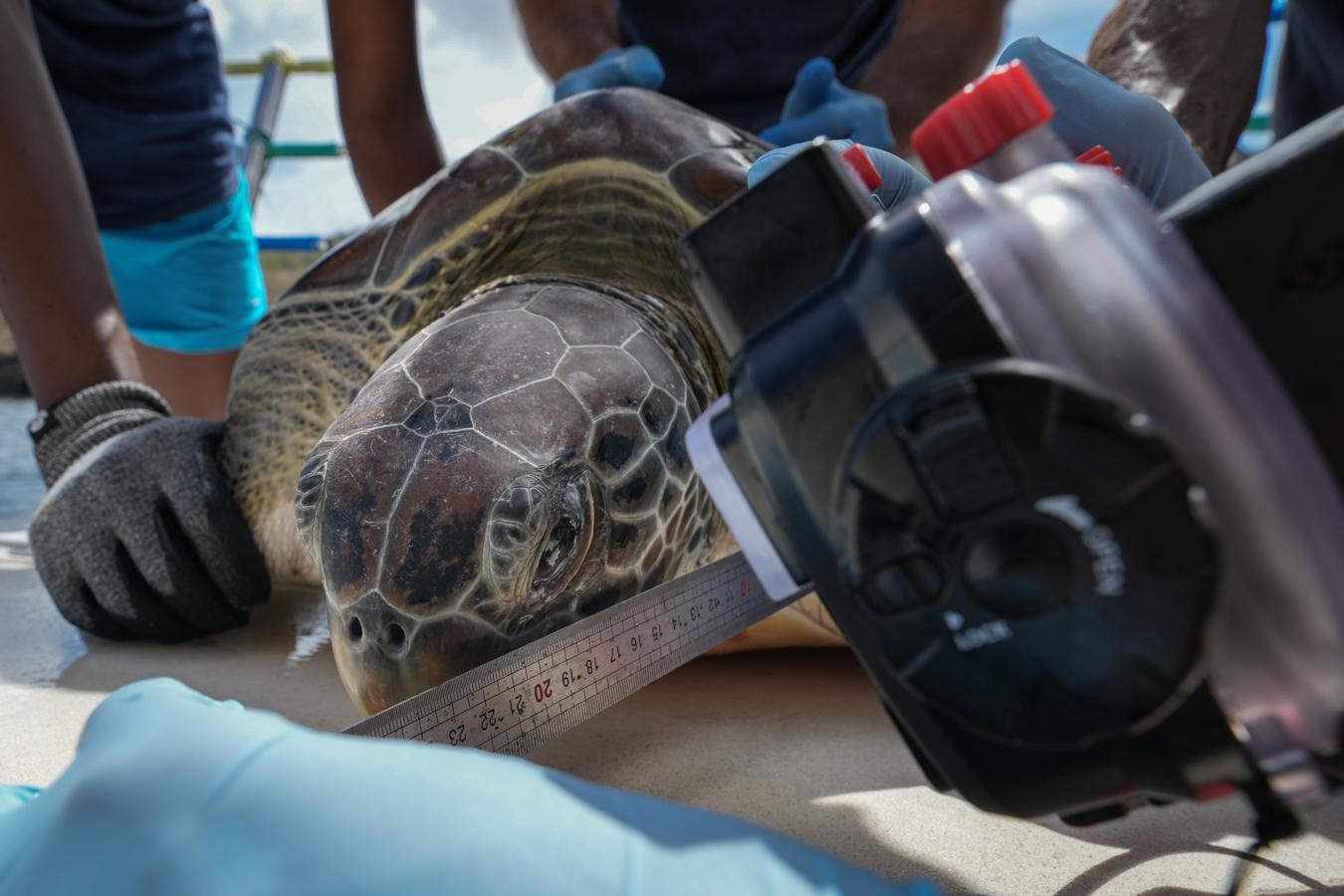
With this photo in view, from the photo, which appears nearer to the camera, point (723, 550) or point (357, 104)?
point (723, 550)

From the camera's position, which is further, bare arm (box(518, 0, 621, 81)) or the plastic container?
bare arm (box(518, 0, 621, 81))

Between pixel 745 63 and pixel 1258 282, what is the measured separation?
2097mm

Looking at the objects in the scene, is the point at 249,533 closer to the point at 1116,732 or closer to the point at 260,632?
the point at 260,632

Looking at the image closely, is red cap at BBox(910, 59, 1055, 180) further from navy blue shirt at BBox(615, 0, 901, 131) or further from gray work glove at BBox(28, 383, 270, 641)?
navy blue shirt at BBox(615, 0, 901, 131)

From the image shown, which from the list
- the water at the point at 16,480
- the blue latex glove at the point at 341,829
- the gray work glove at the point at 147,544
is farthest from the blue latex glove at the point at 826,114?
the water at the point at 16,480

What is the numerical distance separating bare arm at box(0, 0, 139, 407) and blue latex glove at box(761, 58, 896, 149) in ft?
4.26

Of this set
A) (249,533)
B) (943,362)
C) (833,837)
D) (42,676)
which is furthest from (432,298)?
(943,362)

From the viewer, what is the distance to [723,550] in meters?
1.12

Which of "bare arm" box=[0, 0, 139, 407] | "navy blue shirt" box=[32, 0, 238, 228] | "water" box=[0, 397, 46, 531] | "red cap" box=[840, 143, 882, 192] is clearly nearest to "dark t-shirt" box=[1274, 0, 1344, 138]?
"red cap" box=[840, 143, 882, 192]

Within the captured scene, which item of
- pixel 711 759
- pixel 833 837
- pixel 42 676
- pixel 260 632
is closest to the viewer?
pixel 833 837

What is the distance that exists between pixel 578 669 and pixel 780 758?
7.8 inches

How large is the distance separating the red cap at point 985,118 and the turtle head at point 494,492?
479mm

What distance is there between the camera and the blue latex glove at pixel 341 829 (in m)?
0.30

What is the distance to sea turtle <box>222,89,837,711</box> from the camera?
0.73m
